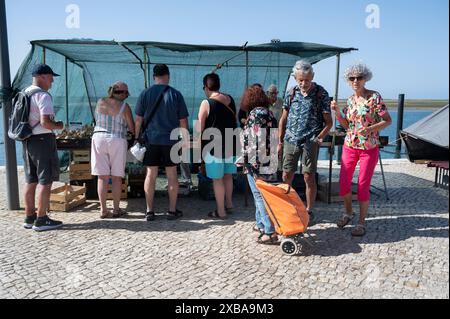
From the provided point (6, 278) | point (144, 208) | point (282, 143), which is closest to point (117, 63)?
point (144, 208)

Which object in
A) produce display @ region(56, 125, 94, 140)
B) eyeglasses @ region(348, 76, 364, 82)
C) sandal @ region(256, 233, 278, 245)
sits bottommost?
sandal @ region(256, 233, 278, 245)

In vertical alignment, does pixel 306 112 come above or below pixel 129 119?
above

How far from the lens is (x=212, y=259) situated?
380 centimetres

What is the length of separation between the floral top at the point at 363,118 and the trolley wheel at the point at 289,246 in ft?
4.05

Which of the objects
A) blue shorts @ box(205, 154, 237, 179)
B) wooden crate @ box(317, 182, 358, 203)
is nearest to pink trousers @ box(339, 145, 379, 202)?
blue shorts @ box(205, 154, 237, 179)

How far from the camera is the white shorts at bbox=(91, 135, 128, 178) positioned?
15.8 ft

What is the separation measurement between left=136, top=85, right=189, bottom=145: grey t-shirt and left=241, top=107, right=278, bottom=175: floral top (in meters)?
1.10

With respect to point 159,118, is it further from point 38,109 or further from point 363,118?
point 363,118

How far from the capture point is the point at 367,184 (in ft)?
13.8

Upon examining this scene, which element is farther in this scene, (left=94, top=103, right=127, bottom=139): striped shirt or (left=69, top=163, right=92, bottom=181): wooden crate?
(left=69, top=163, right=92, bottom=181): wooden crate

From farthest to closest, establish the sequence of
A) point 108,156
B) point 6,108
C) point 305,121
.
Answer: point 6,108 → point 108,156 → point 305,121

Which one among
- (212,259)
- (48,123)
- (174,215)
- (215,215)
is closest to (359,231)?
(212,259)

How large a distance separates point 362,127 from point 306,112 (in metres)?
0.62

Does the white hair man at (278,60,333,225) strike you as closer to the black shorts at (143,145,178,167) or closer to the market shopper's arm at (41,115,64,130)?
the black shorts at (143,145,178,167)
